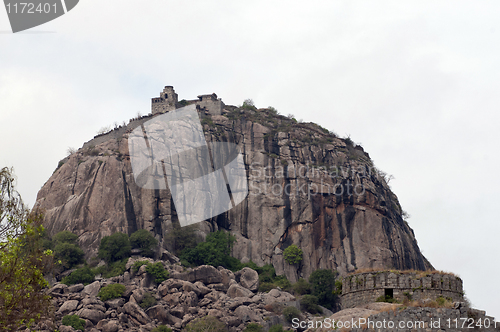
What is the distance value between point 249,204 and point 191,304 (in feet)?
117

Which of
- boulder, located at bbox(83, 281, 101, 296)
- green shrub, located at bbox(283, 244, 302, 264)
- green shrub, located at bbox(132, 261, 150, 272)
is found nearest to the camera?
boulder, located at bbox(83, 281, 101, 296)

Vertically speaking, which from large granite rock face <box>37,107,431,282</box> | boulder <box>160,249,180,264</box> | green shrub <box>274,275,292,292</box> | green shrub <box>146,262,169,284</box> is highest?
large granite rock face <box>37,107,431,282</box>

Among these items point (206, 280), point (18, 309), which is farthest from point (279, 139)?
point (18, 309)

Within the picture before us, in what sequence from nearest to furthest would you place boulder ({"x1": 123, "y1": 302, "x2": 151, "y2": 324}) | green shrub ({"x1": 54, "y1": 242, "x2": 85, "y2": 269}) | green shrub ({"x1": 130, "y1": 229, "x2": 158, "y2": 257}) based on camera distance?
1. boulder ({"x1": 123, "y1": 302, "x2": 151, "y2": 324})
2. green shrub ({"x1": 54, "y1": 242, "x2": 85, "y2": 269})
3. green shrub ({"x1": 130, "y1": 229, "x2": 158, "y2": 257})

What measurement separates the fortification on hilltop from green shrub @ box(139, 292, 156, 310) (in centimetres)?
4621

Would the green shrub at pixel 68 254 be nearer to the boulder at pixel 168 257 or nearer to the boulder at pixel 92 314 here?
the boulder at pixel 168 257

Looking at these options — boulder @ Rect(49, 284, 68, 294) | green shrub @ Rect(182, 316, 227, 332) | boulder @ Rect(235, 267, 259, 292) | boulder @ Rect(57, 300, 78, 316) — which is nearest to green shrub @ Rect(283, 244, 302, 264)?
boulder @ Rect(235, 267, 259, 292)

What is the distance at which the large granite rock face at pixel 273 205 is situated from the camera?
11019 centimetres

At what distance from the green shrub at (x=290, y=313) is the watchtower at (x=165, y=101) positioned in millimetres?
50580

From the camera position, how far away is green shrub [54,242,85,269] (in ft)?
321

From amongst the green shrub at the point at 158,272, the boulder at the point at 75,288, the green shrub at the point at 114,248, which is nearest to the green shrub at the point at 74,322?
the boulder at the point at 75,288

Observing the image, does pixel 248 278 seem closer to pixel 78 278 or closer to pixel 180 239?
pixel 180 239

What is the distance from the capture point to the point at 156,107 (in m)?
126

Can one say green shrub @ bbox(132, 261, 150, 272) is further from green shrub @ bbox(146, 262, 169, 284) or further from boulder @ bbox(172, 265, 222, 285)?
boulder @ bbox(172, 265, 222, 285)
